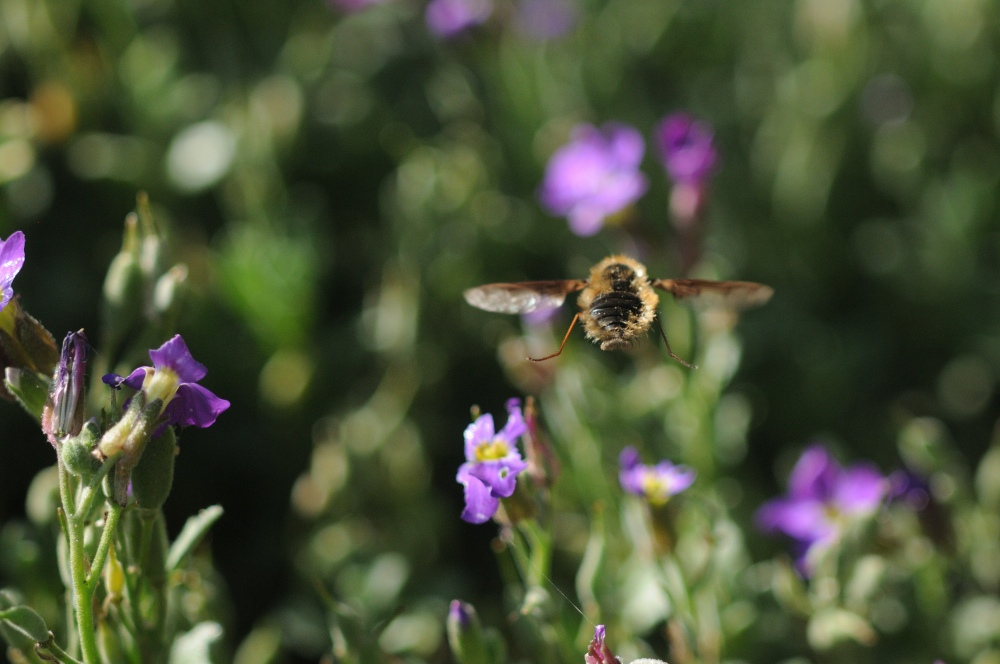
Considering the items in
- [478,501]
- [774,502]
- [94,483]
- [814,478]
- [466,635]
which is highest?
[94,483]

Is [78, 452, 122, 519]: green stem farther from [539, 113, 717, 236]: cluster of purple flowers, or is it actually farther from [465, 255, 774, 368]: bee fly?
[539, 113, 717, 236]: cluster of purple flowers

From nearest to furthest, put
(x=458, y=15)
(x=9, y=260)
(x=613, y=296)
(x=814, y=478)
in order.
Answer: (x=9, y=260) → (x=613, y=296) → (x=814, y=478) → (x=458, y=15)

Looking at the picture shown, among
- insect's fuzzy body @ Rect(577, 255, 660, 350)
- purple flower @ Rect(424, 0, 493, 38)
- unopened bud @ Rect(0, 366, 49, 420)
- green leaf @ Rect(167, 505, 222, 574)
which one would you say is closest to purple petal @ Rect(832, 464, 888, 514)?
insect's fuzzy body @ Rect(577, 255, 660, 350)

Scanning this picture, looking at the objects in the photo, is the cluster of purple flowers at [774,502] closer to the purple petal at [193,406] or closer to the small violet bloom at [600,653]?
the small violet bloom at [600,653]

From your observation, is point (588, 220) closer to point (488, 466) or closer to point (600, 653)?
point (488, 466)

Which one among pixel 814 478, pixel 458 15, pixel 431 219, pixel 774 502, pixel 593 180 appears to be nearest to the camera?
pixel 814 478

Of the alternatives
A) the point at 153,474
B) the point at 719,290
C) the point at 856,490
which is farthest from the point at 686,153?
the point at 153,474

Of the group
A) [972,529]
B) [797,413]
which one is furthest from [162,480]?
[797,413]
